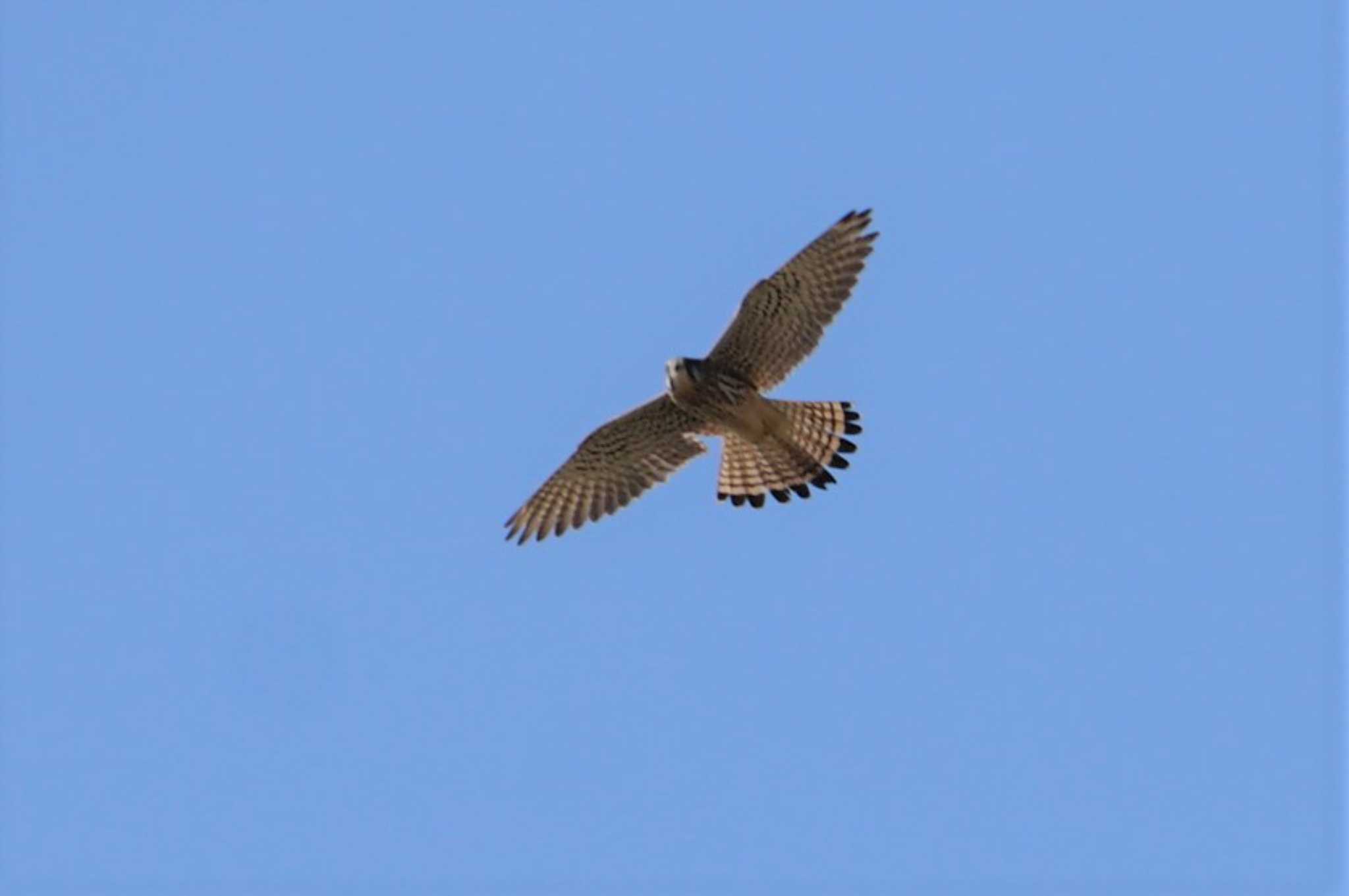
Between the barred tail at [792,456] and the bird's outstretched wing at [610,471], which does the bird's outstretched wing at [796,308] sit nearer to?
the barred tail at [792,456]

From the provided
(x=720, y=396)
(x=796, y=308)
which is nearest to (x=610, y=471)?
(x=720, y=396)

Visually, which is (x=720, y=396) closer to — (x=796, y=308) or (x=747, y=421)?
(x=747, y=421)

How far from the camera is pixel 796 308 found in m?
15.7

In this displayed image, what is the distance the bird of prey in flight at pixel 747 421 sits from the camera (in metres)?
15.7

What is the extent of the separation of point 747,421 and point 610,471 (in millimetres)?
950

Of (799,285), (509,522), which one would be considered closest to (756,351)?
(799,285)

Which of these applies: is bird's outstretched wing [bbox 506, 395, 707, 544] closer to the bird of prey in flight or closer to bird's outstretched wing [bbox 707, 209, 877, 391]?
the bird of prey in flight

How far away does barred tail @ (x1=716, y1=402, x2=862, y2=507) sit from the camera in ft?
52.2

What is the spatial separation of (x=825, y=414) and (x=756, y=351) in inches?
20.6

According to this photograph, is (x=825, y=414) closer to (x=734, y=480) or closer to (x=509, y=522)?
(x=734, y=480)

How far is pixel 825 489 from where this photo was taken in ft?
52.6

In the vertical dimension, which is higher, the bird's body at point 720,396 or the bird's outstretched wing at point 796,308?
the bird's outstretched wing at point 796,308

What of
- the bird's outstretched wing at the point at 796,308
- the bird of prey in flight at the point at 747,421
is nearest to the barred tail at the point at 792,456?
the bird of prey in flight at the point at 747,421

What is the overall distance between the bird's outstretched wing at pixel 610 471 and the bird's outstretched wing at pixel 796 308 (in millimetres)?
559
